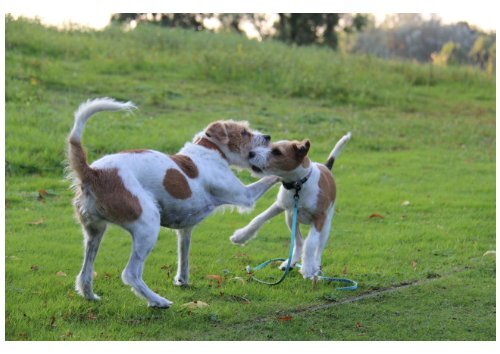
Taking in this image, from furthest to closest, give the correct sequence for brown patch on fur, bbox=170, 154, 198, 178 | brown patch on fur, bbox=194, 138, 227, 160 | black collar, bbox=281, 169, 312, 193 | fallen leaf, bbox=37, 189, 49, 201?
fallen leaf, bbox=37, 189, 49, 201 → black collar, bbox=281, 169, 312, 193 → brown patch on fur, bbox=194, 138, 227, 160 → brown patch on fur, bbox=170, 154, 198, 178

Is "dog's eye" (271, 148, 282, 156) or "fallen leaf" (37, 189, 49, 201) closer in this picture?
"dog's eye" (271, 148, 282, 156)

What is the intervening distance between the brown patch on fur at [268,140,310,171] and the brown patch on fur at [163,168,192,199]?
0.97 metres

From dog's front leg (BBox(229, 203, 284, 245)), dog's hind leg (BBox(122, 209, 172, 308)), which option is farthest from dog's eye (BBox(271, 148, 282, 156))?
dog's hind leg (BBox(122, 209, 172, 308))

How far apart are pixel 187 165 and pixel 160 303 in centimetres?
124

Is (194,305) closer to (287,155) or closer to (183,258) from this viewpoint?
(183,258)

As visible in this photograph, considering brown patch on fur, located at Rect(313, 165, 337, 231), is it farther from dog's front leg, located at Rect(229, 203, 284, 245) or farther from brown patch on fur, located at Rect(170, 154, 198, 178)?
brown patch on fur, located at Rect(170, 154, 198, 178)

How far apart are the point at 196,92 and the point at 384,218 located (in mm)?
10850

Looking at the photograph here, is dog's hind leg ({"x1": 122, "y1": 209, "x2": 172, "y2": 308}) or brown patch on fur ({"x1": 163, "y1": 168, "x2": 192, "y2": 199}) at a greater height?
brown patch on fur ({"x1": 163, "y1": 168, "x2": 192, "y2": 199})

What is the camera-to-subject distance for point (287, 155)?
24.0 feet

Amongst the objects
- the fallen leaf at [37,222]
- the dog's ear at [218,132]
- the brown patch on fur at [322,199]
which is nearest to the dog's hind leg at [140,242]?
the dog's ear at [218,132]

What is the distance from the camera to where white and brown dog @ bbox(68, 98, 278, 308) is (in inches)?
246

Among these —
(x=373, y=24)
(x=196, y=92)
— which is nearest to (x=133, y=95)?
(x=196, y=92)

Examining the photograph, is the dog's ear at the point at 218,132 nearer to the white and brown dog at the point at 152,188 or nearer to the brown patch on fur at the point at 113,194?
the white and brown dog at the point at 152,188

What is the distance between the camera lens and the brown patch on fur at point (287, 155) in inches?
287
